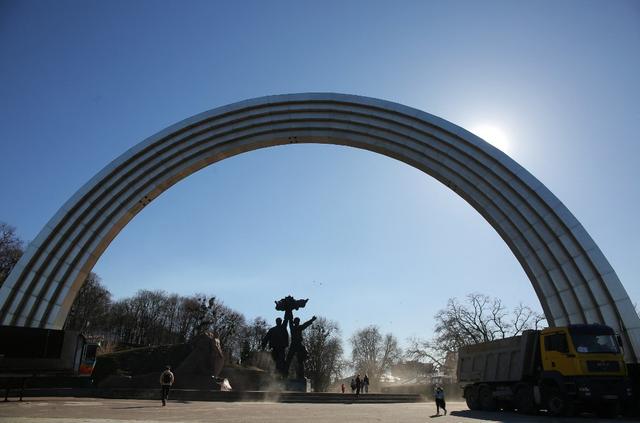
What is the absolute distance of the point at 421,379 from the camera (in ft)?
175

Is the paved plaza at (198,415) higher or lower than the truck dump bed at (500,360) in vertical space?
lower

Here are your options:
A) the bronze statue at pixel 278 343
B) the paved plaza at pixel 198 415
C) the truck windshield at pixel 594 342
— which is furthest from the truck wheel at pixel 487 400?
the bronze statue at pixel 278 343

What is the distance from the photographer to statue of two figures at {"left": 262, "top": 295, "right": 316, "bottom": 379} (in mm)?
26141

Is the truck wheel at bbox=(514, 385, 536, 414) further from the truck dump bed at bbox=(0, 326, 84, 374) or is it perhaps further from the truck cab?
the truck dump bed at bbox=(0, 326, 84, 374)

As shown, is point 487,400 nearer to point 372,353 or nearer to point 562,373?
point 562,373

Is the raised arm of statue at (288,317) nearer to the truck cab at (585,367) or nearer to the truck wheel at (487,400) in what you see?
the truck wheel at (487,400)

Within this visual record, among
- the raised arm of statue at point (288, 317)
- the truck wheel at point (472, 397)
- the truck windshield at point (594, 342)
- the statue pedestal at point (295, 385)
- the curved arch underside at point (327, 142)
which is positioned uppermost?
the curved arch underside at point (327, 142)

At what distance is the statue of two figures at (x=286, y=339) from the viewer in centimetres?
2614

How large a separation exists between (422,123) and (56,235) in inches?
889

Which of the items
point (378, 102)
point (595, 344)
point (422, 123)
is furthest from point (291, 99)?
point (595, 344)

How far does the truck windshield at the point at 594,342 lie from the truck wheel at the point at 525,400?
7.51 feet

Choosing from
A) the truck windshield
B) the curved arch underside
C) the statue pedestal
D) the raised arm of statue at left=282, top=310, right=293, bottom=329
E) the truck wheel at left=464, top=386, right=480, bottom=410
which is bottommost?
the statue pedestal

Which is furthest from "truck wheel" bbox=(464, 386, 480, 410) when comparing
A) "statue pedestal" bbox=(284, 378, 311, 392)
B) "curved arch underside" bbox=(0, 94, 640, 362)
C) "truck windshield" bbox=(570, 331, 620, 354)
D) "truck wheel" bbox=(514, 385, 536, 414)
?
"statue pedestal" bbox=(284, 378, 311, 392)

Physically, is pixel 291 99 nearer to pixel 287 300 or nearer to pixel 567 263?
pixel 287 300
